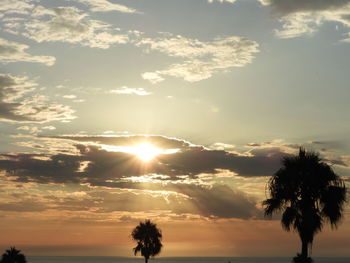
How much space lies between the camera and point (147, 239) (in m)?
83.4

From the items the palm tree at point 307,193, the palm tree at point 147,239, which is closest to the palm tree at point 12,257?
the palm tree at point 147,239

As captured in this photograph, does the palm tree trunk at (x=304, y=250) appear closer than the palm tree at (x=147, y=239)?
Yes

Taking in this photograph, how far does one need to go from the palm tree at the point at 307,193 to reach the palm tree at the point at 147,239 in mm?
57450

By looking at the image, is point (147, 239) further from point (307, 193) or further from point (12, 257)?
point (307, 193)

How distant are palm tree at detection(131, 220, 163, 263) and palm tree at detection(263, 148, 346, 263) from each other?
57450 mm

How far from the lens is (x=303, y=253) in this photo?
2659cm

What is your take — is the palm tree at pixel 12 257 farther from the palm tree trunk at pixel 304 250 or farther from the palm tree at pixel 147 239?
the palm tree trunk at pixel 304 250

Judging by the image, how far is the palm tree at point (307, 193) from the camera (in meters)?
27.3

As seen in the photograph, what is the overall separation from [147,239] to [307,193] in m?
58.6

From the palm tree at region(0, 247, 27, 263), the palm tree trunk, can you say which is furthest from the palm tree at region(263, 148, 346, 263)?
the palm tree at region(0, 247, 27, 263)

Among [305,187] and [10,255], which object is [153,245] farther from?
[305,187]

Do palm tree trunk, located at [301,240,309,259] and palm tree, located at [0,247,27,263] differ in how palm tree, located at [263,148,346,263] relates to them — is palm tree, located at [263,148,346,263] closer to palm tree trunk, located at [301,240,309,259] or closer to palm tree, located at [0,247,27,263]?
palm tree trunk, located at [301,240,309,259]

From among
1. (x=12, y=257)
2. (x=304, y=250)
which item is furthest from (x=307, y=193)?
(x=12, y=257)

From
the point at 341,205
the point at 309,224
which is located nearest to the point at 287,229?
the point at 309,224
